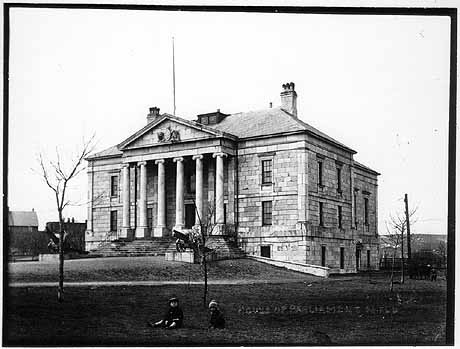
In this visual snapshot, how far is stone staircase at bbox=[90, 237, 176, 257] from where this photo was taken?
21625mm

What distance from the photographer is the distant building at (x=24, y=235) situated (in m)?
16.0

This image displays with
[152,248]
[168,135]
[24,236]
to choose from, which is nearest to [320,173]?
[168,135]

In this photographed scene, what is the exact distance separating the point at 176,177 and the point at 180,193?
117 cm

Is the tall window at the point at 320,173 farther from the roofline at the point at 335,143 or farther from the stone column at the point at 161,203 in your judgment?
the stone column at the point at 161,203

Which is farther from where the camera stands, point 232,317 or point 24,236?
point 24,236

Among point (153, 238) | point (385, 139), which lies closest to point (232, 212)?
point (153, 238)

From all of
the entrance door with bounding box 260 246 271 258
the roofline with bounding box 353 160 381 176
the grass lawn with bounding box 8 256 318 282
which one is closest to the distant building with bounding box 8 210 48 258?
the grass lawn with bounding box 8 256 318 282

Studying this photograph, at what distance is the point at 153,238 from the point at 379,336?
9.74m

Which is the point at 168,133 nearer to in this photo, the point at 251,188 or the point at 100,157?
the point at 100,157

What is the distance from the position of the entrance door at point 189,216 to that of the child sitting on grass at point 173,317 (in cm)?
715

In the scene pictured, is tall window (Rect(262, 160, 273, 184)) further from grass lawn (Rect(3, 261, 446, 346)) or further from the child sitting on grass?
the child sitting on grass

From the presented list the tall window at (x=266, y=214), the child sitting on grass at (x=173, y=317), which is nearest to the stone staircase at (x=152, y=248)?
the tall window at (x=266, y=214)

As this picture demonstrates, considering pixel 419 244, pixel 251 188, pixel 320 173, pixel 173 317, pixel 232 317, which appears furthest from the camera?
pixel 251 188

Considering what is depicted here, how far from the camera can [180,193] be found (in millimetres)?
23734
